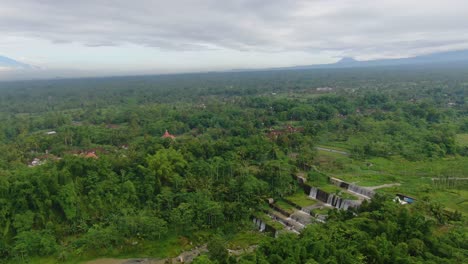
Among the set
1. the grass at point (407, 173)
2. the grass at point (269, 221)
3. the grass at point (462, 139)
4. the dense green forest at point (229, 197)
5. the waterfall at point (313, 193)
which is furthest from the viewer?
the grass at point (462, 139)

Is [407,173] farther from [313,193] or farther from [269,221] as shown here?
[269,221]

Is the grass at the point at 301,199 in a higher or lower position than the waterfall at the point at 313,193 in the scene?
lower

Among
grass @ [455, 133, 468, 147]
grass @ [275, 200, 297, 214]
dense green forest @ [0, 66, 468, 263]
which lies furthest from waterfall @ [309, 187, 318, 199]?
grass @ [455, 133, 468, 147]

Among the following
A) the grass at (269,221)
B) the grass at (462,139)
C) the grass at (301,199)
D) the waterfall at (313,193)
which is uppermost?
the grass at (462,139)

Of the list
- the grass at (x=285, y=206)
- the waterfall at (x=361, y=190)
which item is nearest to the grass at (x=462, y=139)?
the waterfall at (x=361, y=190)

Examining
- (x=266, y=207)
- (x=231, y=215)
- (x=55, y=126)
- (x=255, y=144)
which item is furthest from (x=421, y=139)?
(x=55, y=126)

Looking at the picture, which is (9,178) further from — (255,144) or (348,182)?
(348,182)

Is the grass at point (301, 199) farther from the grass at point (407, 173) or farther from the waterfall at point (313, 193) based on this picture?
the grass at point (407, 173)

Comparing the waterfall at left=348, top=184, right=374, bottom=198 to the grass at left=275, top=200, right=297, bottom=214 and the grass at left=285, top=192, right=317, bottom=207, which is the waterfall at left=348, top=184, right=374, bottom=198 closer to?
the grass at left=285, top=192, right=317, bottom=207

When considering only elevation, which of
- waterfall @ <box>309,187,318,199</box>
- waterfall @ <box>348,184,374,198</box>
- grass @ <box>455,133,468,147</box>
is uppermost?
grass @ <box>455,133,468,147</box>
